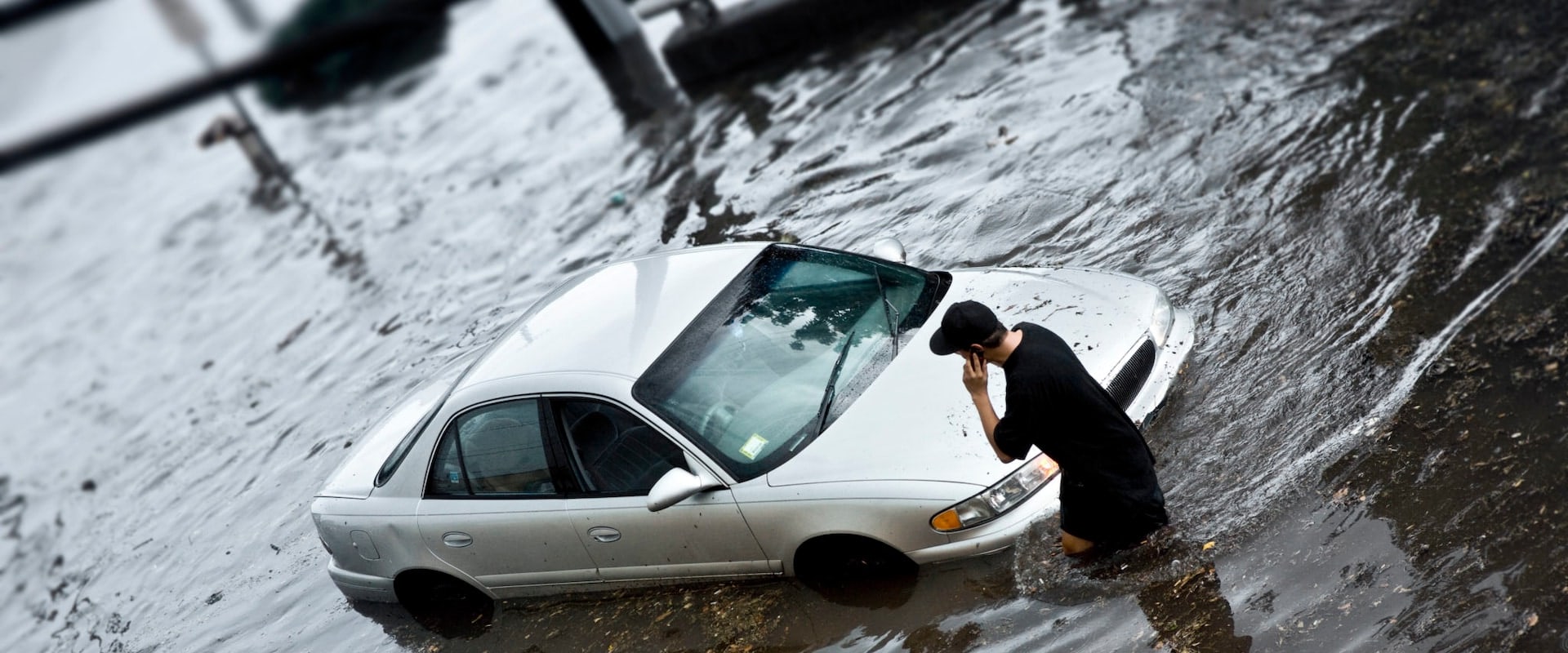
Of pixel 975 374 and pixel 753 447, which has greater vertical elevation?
pixel 975 374

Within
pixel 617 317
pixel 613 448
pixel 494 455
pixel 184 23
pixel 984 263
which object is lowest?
pixel 984 263

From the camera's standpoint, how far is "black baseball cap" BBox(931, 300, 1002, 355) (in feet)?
15.7

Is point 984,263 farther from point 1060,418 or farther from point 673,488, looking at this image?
point 1060,418

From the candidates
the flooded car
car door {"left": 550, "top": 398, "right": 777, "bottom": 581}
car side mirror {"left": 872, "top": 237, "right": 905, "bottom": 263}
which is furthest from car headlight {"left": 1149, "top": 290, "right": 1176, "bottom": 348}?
car door {"left": 550, "top": 398, "right": 777, "bottom": 581}

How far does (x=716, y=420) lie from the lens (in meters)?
5.90

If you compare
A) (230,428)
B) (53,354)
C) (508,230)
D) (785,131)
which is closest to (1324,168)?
(785,131)

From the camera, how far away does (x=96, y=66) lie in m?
33.0

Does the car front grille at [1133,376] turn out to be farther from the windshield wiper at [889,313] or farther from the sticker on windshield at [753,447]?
the sticker on windshield at [753,447]

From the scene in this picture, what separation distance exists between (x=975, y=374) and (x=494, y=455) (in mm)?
2660

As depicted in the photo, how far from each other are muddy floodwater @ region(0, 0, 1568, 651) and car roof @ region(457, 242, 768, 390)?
1247mm

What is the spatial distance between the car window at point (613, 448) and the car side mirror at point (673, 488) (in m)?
0.17

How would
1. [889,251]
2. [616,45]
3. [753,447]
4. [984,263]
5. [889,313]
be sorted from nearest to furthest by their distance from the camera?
[753,447]
[889,313]
[889,251]
[984,263]
[616,45]

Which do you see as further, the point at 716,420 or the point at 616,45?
the point at 616,45

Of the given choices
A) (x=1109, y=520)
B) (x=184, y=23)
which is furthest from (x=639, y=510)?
(x=184, y=23)
